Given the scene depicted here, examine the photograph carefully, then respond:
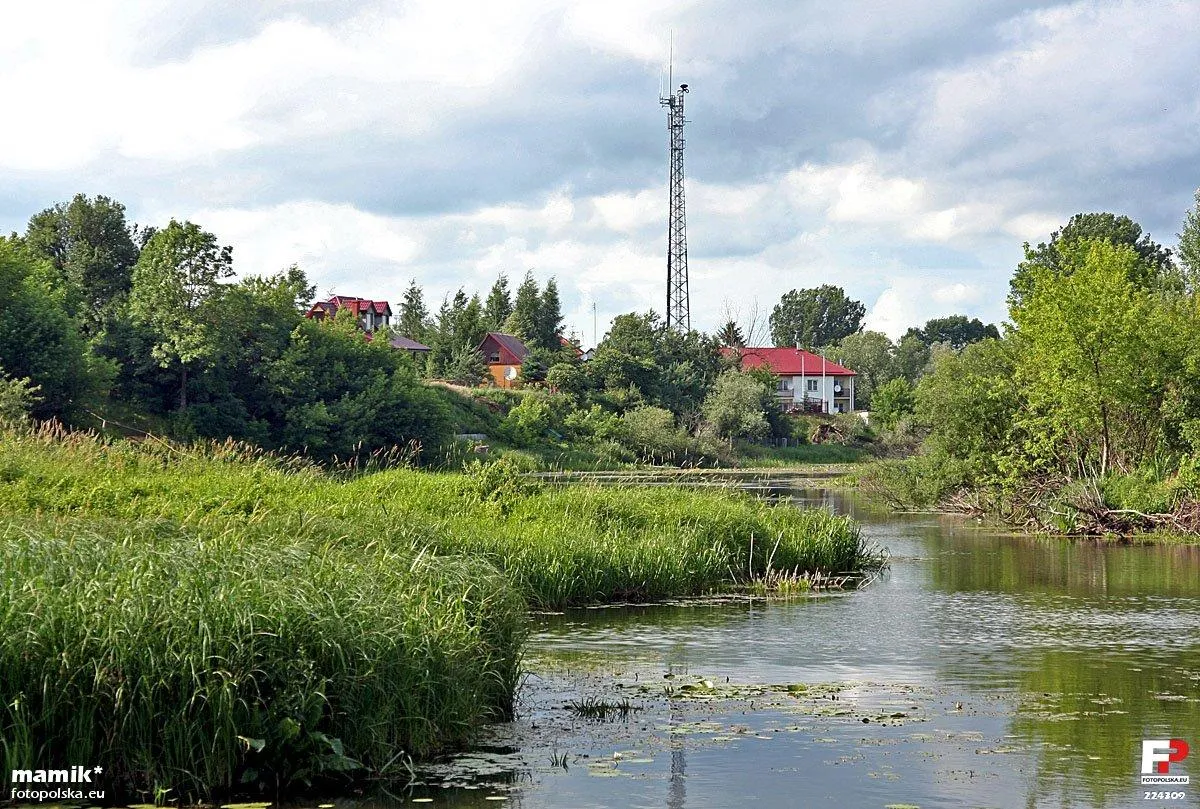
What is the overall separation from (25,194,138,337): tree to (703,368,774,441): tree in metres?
40.1

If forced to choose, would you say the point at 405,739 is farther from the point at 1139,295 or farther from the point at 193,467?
the point at 1139,295

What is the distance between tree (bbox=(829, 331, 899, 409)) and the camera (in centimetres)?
13812

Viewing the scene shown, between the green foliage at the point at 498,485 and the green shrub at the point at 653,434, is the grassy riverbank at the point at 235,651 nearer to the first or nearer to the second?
the green foliage at the point at 498,485

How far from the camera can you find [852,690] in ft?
48.6

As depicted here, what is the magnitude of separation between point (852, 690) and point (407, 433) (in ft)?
153

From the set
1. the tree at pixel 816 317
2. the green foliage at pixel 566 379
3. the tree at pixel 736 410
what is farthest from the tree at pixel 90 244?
the tree at pixel 816 317

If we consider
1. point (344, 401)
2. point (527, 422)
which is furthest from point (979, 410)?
point (527, 422)

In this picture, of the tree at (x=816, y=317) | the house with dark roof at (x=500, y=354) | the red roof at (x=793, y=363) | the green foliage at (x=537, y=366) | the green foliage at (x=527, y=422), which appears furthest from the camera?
the tree at (x=816, y=317)

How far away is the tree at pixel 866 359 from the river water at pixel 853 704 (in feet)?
380

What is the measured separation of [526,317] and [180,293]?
158ft

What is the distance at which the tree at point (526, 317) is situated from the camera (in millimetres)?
105188

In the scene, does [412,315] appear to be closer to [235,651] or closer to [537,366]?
[537,366]

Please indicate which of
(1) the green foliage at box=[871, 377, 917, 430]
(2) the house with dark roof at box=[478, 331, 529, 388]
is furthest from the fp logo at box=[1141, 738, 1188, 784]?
(2) the house with dark roof at box=[478, 331, 529, 388]

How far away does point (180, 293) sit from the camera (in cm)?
5894
